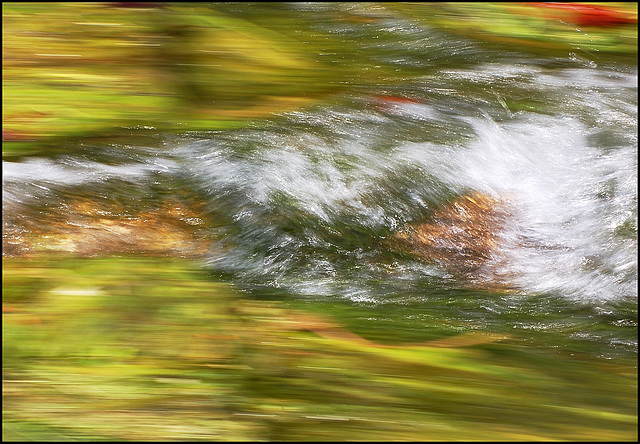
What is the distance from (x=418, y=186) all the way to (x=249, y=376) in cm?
60

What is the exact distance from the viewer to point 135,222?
3.95 feet

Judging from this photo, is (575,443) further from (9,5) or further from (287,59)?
(9,5)

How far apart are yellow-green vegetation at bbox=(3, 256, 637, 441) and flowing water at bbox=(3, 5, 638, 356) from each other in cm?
12

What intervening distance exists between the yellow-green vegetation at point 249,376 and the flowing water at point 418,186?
0.41 feet

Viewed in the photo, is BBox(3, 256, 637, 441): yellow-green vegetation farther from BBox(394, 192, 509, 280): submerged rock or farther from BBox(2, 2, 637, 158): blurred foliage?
BBox(2, 2, 637, 158): blurred foliage

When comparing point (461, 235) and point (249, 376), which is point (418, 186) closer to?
point (461, 235)

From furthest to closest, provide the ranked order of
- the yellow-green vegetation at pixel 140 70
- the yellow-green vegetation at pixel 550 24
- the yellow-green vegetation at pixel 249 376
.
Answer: the yellow-green vegetation at pixel 550 24
the yellow-green vegetation at pixel 140 70
the yellow-green vegetation at pixel 249 376

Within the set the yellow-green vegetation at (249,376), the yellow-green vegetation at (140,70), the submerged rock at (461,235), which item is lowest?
the yellow-green vegetation at (249,376)

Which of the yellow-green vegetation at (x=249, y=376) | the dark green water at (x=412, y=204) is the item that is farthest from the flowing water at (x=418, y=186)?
the yellow-green vegetation at (x=249, y=376)

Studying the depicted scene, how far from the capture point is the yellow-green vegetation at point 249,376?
0.82 metres

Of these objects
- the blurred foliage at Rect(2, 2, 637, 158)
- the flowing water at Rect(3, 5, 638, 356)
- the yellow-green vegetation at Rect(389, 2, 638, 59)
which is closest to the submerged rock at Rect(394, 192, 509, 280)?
the flowing water at Rect(3, 5, 638, 356)

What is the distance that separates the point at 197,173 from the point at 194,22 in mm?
551

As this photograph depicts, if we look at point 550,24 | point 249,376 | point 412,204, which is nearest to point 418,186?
point 412,204

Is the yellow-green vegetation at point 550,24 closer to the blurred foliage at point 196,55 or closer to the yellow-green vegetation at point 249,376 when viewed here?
the blurred foliage at point 196,55
